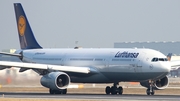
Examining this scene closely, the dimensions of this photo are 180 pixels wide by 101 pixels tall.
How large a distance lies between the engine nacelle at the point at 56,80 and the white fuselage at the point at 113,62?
2.79m

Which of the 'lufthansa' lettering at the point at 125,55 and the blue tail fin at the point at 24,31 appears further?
the blue tail fin at the point at 24,31

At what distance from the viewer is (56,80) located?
62.9 m

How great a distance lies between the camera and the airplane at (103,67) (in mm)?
61844

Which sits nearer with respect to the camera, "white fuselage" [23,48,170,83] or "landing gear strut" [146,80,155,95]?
"white fuselage" [23,48,170,83]

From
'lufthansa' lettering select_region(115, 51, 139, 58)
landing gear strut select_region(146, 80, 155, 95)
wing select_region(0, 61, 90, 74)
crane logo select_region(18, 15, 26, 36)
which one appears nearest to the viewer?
landing gear strut select_region(146, 80, 155, 95)

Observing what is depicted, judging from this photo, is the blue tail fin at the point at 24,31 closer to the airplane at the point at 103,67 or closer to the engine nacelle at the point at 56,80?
the airplane at the point at 103,67

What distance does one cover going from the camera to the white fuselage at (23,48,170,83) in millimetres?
61569

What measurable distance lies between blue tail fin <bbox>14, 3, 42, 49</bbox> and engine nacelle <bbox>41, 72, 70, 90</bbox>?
50.2 ft

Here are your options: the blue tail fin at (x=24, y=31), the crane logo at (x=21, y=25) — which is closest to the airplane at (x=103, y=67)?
the blue tail fin at (x=24, y=31)

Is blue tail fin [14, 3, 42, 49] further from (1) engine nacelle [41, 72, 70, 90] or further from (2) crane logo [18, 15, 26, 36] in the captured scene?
(1) engine nacelle [41, 72, 70, 90]

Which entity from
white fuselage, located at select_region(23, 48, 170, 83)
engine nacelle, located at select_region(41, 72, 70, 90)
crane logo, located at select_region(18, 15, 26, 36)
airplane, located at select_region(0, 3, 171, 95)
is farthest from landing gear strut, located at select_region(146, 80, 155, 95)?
crane logo, located at select_region(18, 15, 26, 36)

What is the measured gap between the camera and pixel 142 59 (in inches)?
2443

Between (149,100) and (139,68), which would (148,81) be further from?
(149,100)

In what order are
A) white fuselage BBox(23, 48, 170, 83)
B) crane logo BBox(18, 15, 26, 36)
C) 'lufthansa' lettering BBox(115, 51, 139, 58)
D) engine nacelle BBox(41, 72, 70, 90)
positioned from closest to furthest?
white fuselage BBox(23, 48, 170, 83) < engine nacelle BBox(41, 72, 70, 90) < 'lufthansa' lettering BBox(115, 51, 139, 58) < crane logo BBox(18, 15, 26, 36)
